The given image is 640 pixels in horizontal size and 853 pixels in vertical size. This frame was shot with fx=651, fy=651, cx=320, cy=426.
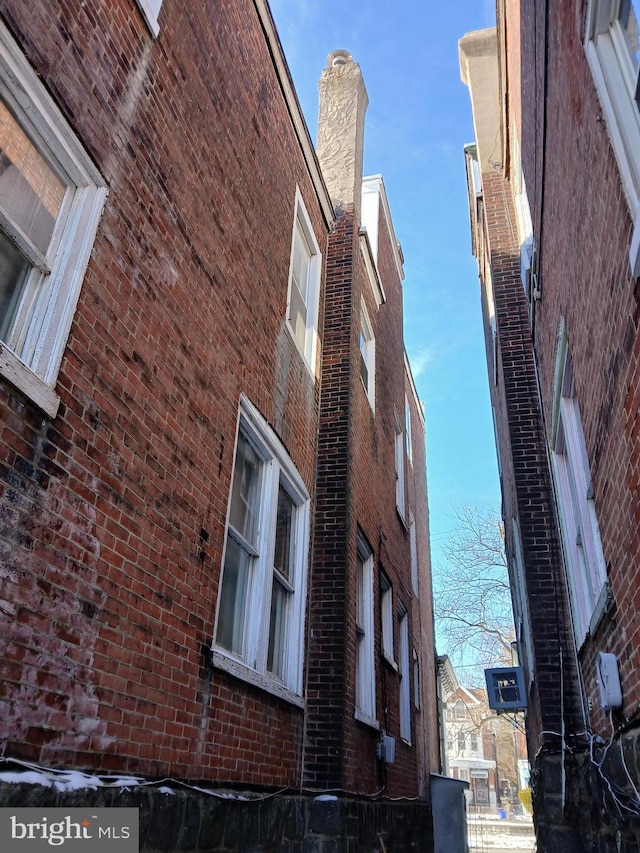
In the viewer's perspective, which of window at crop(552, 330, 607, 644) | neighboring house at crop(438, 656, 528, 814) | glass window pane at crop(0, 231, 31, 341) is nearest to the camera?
glass window pane at crop(0, 231, 31, 341)

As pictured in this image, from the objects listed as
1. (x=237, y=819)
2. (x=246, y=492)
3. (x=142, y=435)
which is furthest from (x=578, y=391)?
(x=237, y=819)

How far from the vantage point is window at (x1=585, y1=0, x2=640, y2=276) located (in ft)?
9.78

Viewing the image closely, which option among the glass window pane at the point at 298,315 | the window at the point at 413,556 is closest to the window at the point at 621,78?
the glass window pane at the point at 298,315

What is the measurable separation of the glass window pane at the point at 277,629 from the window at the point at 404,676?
16.0 feet

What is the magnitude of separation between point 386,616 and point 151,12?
832 cm

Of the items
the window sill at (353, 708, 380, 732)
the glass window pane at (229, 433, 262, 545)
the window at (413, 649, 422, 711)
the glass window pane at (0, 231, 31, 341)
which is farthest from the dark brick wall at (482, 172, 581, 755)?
the glass window pane at (0, 231, 31, 341)

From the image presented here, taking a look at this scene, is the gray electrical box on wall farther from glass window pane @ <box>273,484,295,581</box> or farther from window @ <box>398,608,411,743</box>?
window @ <box>398,608,411,743</box>

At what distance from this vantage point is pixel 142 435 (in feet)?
12.6

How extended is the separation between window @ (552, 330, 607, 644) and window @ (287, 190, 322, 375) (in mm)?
2963

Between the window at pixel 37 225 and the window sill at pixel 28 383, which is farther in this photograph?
the window at pixel 37 225

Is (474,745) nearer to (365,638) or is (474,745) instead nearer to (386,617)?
(386,617)

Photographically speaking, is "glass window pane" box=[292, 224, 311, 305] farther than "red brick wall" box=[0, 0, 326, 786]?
Yes

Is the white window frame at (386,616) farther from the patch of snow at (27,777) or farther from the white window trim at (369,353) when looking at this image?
the patch of snow at (27,777)

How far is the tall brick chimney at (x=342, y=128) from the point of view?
1013 cm
